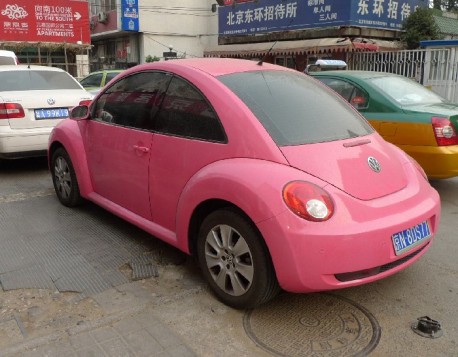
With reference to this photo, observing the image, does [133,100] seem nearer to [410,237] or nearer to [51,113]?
[410,237]

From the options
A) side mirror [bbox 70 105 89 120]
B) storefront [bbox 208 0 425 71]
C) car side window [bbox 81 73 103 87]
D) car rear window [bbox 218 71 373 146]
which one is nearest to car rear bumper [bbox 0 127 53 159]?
side mirror [bbox 70 105 89 120]

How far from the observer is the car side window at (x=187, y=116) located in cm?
310

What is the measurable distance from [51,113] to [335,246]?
5006mm

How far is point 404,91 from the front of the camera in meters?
5.86

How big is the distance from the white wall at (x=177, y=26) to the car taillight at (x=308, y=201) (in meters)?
24.1

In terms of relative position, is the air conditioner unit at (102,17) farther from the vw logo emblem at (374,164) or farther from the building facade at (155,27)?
the vw logo emblem at (374,164)

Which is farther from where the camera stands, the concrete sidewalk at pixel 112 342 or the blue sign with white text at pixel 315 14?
the blue sign with white text at pixel 315 14

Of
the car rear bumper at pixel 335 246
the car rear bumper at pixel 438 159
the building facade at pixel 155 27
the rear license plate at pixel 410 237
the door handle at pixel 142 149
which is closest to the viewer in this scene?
the car rear bumper at pixel 335 246

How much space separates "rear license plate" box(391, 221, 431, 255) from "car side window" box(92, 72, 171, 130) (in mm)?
1931

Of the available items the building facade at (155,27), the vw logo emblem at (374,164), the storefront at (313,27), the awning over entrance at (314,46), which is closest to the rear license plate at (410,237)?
the vw logo emblem at (374,164)

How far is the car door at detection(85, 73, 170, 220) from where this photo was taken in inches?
141

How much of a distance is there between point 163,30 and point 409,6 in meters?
13.5

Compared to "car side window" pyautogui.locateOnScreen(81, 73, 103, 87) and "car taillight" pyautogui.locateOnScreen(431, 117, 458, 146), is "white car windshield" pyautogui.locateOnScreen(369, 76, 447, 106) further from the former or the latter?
"car side window" pyautogui.locateOnScreen(81, 73, 103, 87)

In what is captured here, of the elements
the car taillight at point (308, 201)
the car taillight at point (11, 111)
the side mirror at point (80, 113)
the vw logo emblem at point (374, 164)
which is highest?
the side mirror at point (80, 113)
